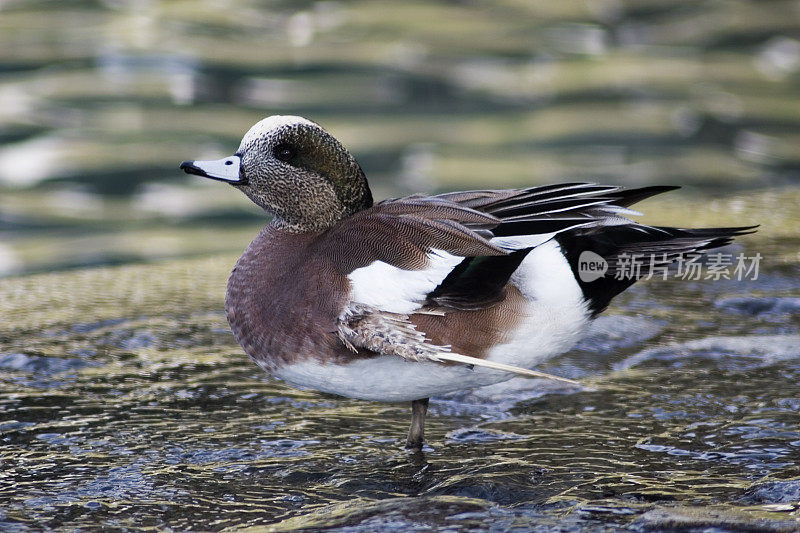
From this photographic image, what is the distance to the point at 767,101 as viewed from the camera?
991cm

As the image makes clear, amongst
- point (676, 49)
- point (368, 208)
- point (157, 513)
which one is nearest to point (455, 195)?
point (368, 208)

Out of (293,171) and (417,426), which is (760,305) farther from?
(293,171)

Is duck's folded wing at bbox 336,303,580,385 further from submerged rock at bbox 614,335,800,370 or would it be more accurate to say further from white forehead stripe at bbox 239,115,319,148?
submerged rock at bbox 614,335,800,370

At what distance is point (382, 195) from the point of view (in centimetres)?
815

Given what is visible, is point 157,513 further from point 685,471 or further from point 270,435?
point 685,471

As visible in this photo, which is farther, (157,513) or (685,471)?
(685,471)

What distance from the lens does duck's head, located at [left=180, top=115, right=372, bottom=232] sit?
3.37 meters

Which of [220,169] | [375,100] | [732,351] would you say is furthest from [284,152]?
[375,100]

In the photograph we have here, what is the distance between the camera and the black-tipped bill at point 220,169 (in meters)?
3.34

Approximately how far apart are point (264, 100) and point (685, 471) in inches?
276

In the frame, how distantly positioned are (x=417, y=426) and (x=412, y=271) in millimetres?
510

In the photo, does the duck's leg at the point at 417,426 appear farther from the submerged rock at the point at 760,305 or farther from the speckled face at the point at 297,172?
the submerged rock at the point at 760,305

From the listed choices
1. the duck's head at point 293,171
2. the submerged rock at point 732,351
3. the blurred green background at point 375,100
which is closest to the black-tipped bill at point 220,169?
the duck's head at point 293,171

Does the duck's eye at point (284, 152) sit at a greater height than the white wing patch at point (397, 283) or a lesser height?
greater
